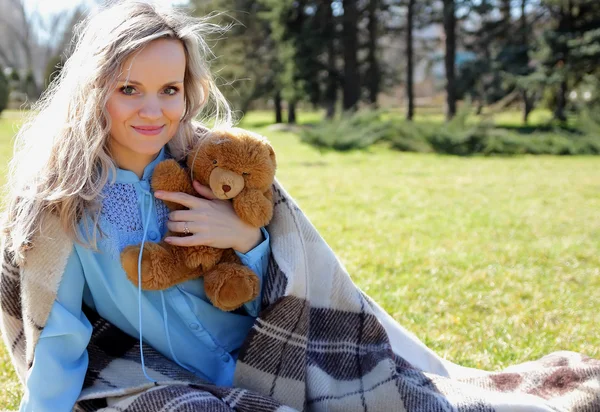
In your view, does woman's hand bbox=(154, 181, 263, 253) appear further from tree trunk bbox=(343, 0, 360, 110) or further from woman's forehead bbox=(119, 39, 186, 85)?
tree trunk bbox=(343, 0, 360, 110)

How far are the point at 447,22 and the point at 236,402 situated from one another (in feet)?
67.9

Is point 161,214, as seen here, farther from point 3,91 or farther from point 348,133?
point 3,91

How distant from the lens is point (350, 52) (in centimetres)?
2227

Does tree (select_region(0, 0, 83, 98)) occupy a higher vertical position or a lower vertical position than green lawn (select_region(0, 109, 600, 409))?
higher

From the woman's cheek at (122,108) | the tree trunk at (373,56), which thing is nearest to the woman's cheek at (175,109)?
the woman's cheek at (122,108)

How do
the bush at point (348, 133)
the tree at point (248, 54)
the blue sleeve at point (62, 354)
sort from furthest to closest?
the tree at point (248, 54) → the bush at point (348, 133) → the blue sleeve at point (62, 354)

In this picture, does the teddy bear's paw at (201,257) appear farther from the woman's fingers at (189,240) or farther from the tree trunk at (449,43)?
the tree trunk at (449,43)

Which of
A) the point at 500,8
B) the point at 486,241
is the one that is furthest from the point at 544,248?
the point at 500,8

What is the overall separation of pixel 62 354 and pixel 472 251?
3.94 meters

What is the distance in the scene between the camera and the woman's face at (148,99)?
6.42ft

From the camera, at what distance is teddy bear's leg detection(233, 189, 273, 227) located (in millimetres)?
2066

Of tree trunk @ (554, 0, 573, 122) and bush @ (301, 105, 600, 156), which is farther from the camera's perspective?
tree trunk @ (554, 0, 573, 122)

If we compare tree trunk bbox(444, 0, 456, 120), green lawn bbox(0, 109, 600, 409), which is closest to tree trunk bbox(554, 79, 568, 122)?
tree trunk bbox(444, 0, 456, 120)

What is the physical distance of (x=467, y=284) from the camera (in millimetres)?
4289
